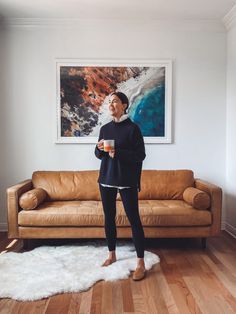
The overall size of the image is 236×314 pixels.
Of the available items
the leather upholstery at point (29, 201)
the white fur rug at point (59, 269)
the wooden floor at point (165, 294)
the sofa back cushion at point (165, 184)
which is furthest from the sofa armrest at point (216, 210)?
the leather upholstery at point (29, 201)

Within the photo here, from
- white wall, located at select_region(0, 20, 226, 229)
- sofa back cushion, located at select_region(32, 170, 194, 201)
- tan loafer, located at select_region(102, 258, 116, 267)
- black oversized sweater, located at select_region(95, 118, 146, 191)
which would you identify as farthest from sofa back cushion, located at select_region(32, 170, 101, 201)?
black oversized sweater, located at select_region(95, 118, 146, 191)

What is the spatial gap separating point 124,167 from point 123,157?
0.09m

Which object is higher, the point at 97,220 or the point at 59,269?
the point at 97,220

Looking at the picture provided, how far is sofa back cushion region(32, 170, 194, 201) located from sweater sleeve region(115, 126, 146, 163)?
1.28 m

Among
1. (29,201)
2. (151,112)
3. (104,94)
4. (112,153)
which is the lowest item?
(29,201)

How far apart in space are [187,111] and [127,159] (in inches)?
74.2

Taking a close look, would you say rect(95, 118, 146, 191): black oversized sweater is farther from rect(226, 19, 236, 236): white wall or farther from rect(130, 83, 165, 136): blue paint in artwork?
rect(226, 19, 236, 236): white wall

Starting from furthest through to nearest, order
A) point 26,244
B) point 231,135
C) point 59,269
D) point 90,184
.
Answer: point 231,135, point 90,184, point 26,244, point 59,269

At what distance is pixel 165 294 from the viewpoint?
2.26 meters

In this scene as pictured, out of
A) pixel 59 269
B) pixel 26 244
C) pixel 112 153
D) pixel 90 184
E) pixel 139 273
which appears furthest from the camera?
pixel 90 184

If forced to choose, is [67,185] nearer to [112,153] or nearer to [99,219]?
[99,219]

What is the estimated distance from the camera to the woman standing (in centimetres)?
249

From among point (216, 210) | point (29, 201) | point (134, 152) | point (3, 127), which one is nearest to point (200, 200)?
point (216, 210)

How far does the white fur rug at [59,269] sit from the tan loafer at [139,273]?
0.07 meters
